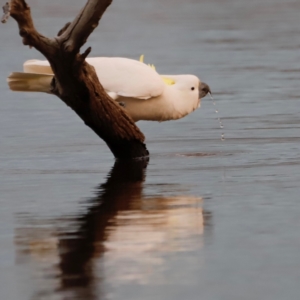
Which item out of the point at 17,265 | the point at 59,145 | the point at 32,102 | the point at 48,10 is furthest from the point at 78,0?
the point at 17,265

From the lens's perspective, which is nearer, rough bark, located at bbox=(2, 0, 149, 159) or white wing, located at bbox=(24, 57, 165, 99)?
rough bark, located at bbox=(2, 0, 149, 159)

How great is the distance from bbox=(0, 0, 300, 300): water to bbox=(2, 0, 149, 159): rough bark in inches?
13.2

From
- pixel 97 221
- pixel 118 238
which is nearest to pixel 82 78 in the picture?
pixel 97 221

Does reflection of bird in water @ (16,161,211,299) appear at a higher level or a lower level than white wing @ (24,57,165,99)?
higher

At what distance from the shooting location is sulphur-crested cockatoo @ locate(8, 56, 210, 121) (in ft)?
41.5

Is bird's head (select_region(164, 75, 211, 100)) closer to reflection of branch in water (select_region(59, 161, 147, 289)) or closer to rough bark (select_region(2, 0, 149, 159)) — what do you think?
rough bark (select_region(2, 0, 149, 159))

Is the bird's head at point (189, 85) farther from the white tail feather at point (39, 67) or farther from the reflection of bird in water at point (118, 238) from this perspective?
the reflection of bird in water at point (118, 238)

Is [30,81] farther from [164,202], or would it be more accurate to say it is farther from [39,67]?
[164,202]

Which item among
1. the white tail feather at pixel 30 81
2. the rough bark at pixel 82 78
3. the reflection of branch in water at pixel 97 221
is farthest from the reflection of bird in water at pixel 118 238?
the white tail feather at pixel 30 81

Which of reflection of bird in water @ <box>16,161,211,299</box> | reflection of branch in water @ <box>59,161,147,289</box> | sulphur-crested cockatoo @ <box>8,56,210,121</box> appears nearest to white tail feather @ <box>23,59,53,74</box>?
sulphur-crested cockatoo @ <box>8,56,210,121</box>

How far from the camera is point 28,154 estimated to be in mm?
13352

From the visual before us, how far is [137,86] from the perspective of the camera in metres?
13.1

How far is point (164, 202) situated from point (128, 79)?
329cm

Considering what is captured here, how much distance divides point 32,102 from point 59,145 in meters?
4.19
